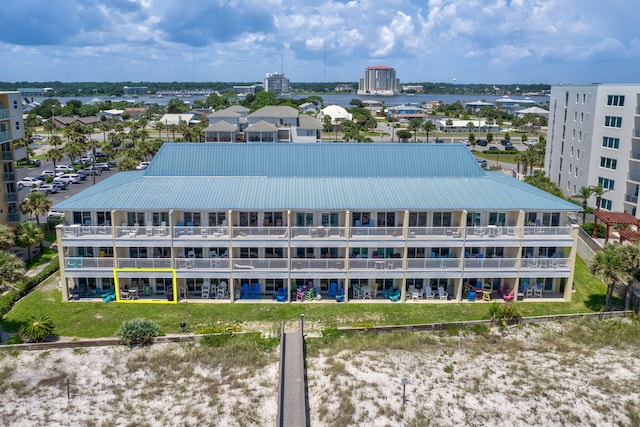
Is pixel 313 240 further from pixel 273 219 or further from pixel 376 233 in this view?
pixel 376 233

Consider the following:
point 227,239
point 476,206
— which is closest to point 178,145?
point 227,239

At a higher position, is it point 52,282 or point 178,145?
point 178,145

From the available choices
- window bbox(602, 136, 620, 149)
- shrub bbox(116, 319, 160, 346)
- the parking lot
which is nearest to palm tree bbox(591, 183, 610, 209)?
window bbox(602, 136, 620, 149)

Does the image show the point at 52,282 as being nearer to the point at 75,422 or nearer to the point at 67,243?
the point at 67,243

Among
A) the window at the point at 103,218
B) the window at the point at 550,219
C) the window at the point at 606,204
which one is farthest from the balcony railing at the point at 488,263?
the window at the point at 606,204

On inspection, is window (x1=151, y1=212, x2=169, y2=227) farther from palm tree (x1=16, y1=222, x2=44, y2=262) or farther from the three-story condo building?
palm tree (x1=16, y1=222, x2=44, y2=262)

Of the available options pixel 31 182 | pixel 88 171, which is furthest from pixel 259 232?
pixel 88 171
